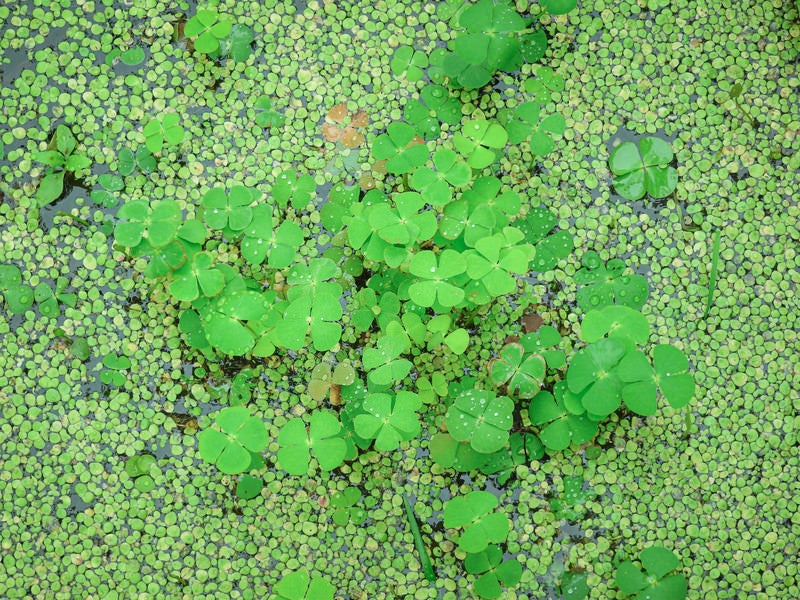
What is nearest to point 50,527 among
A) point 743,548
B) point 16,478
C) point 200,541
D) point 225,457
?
point 16,478

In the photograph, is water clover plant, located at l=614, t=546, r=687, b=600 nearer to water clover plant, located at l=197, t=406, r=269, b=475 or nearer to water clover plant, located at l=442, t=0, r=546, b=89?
water clover plant, located at l=197, t=406, r=269, b=475

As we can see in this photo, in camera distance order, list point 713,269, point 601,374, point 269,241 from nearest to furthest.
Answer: point 601,374
point 269,241
point 713,269

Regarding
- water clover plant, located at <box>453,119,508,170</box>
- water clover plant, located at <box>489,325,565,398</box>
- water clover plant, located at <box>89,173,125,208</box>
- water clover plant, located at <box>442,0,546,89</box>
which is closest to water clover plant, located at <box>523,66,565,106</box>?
water clover plant, located at <box>442,0,546,89</box>

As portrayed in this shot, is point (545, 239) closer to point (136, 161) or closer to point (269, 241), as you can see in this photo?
point (269, 241)

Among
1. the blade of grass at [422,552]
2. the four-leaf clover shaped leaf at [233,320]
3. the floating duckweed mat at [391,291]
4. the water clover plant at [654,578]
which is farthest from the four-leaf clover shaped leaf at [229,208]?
the water clover plant at [654,578]

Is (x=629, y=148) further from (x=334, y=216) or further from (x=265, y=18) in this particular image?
(x=265, y=18)

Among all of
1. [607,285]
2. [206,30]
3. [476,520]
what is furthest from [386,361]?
[206,30]

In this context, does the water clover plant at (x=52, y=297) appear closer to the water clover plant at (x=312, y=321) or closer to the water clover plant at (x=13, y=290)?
the water clover plant at (x=13, y=290)
